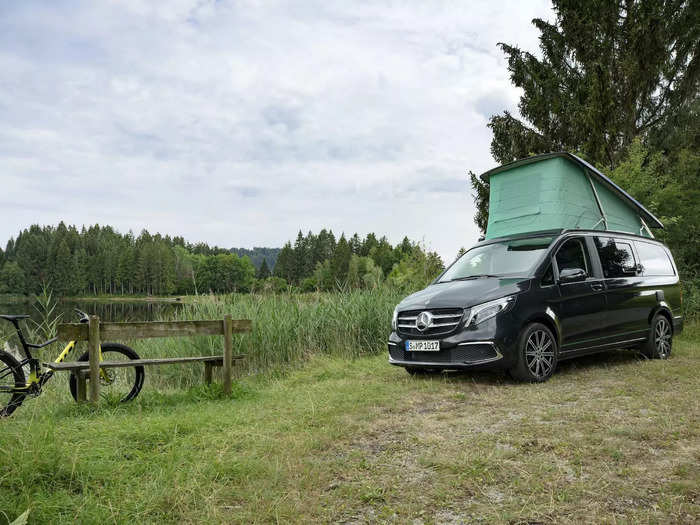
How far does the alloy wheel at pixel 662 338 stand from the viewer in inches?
360

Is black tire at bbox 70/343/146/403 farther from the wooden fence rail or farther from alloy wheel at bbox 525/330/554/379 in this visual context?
alloy wheel at bbox 525/330/554/379

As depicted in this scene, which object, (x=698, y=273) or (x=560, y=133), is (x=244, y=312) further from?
(x=560, y=133)

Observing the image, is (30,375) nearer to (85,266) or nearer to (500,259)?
(500,259)

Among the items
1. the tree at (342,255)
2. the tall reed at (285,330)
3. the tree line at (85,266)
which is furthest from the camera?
the tree at (342,255)

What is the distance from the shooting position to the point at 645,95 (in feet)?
79.0

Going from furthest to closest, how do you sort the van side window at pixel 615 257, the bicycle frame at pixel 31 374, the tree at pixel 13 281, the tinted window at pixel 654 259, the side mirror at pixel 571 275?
the tree at pixel 13 281
the tinted window at pixel 654 259
the van side window at pixel 615 257
the side mirror at pixel 571 275
the bicycle frame at pixel 31 374

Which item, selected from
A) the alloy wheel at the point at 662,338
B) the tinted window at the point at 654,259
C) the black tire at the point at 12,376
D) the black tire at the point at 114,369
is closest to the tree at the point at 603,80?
the tinted window at the point at 654,259

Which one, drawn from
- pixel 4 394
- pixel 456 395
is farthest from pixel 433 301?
pixel 4 394

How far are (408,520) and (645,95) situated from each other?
83.0ft

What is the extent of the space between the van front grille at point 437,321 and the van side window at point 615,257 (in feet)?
9.10

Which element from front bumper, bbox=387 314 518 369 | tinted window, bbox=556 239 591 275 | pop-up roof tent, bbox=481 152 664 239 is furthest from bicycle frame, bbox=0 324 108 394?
pop-up roof tent, bbox=481 152 664 239

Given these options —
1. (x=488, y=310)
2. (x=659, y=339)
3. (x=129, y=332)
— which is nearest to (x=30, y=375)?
(x=129, y=332)

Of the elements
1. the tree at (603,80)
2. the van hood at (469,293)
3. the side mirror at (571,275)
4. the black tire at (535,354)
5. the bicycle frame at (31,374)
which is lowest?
the black tire at (535,354)

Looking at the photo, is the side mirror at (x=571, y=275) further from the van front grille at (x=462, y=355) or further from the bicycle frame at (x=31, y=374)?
the bicycle frame at (x=31, y=374)
